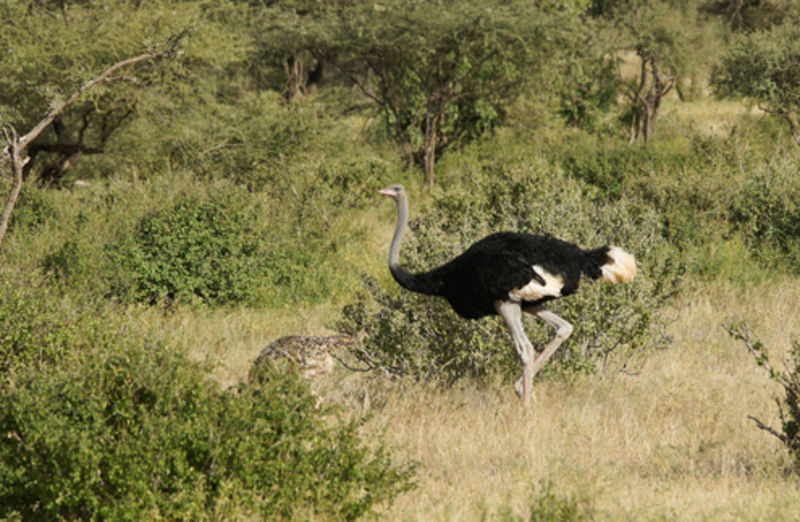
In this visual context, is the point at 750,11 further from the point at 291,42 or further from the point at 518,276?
the point at 518,276

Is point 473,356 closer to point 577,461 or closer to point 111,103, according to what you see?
point 577,461

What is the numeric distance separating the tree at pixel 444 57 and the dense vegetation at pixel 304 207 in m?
0.07

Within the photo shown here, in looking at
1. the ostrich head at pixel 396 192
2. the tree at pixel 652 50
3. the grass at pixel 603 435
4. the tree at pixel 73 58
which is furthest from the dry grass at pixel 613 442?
the tree at pixel 652 50

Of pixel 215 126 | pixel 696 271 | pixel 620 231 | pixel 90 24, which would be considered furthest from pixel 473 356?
pixel 90 24

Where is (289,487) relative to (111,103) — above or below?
above

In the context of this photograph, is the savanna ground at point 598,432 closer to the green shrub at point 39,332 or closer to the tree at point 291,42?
the green shrub at point 39,332

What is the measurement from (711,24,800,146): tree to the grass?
12749 mm

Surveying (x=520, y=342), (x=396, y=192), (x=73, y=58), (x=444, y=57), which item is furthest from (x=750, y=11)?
(x=520, y=342)

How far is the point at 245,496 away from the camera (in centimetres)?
455

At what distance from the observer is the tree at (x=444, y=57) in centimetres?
1841

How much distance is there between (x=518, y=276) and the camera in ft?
21.0

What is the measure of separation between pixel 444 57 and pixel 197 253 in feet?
32.4

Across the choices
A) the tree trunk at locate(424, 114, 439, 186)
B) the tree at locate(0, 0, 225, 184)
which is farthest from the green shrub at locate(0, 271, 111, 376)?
the tree trunk at locate(424, 114, 439, 186)

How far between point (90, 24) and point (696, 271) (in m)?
10.9
